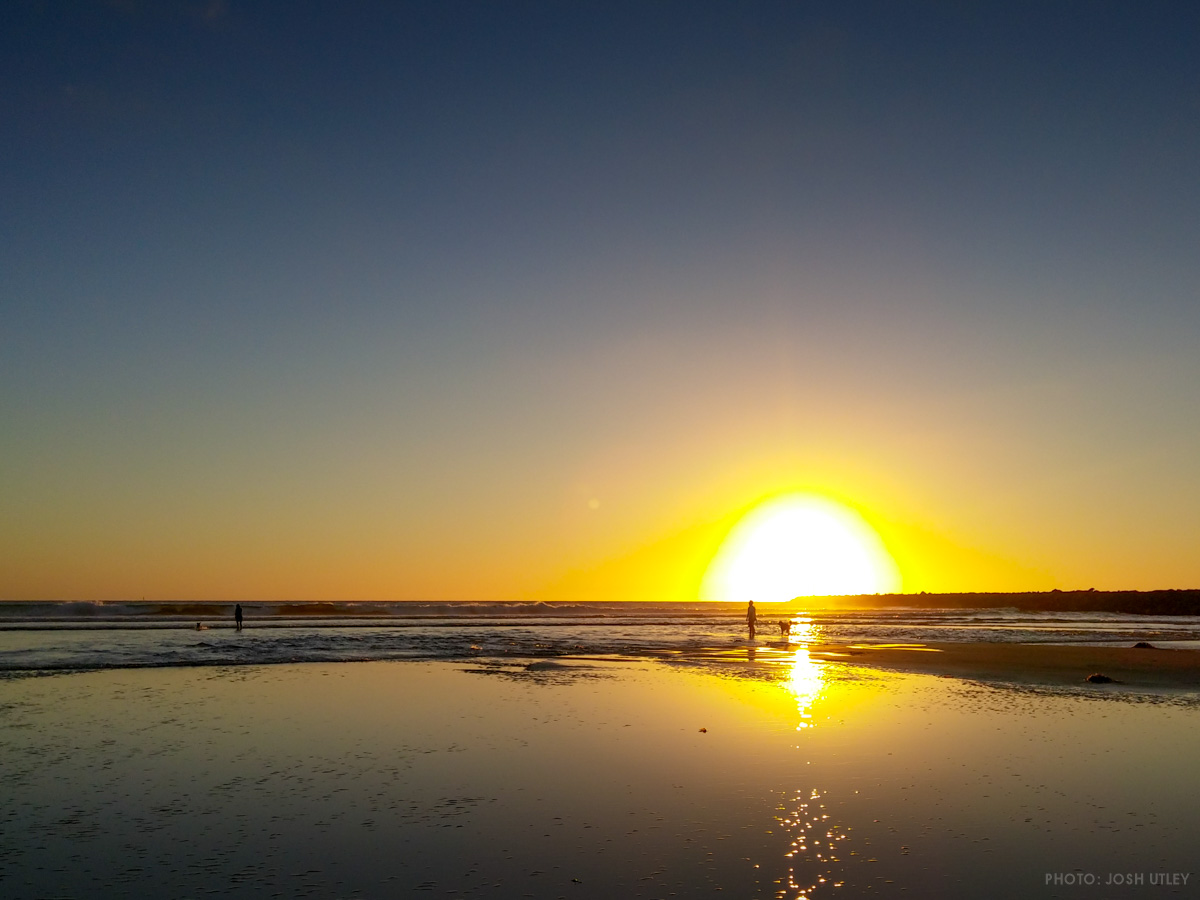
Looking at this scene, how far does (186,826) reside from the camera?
35.7ft

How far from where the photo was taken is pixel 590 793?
12.6 m

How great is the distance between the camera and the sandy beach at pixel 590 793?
355 inches

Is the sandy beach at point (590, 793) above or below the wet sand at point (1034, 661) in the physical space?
above

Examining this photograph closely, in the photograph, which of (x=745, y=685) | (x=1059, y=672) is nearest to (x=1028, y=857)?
(x=745, y=685)

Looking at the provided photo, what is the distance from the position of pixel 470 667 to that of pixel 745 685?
11.8m

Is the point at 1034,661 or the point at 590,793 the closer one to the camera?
the point at 590,793

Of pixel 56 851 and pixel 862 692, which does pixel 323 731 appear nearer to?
pixel 56 851

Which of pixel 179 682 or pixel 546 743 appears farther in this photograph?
pixel 179 682

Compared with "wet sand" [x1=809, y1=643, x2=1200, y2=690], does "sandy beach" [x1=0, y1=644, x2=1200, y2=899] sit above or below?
above

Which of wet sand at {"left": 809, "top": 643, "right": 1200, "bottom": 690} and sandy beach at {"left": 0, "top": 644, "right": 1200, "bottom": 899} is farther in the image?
wet sand at {"left": 809, "top": 643, "right": 1200, "bottom": 690}

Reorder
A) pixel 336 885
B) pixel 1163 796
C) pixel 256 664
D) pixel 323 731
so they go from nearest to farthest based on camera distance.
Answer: pixel 336 885, pixel 1163 796, pixel 323 731, pixel 256 664

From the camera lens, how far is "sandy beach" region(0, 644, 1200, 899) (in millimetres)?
9023

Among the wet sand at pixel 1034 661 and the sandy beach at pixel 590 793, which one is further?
the wet sand at pixel 1034 661

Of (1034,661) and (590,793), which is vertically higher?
(590,793)
